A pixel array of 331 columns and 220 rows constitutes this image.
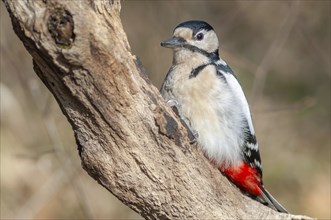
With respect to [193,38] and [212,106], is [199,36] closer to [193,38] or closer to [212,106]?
[193,38]

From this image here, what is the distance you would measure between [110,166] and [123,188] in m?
0.15

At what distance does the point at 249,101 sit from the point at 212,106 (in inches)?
93.9

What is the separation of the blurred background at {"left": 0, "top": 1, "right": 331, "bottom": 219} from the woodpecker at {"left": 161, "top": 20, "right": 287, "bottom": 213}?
191 cm

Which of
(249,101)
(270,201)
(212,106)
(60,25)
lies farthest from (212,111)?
(249,101)

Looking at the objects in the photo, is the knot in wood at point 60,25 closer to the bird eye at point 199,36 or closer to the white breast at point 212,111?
the white breast at point 212,111

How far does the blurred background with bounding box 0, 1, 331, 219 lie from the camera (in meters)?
6.68

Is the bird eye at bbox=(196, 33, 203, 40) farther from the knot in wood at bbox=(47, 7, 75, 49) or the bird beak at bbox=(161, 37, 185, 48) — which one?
the knot in wood at bbox=(47, 7, 75, 49)

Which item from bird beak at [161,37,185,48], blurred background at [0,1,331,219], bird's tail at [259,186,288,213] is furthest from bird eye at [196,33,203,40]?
blurred background at [0,1,331,219]

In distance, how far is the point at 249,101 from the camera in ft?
20.7

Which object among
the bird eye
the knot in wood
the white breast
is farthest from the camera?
the bird eye

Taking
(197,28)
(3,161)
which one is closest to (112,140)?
(197,28)

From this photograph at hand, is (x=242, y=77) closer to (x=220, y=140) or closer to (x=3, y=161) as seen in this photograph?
(x=3, y=161)

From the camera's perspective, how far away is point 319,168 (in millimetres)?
7953

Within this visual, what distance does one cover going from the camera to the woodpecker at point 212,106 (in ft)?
12.9
